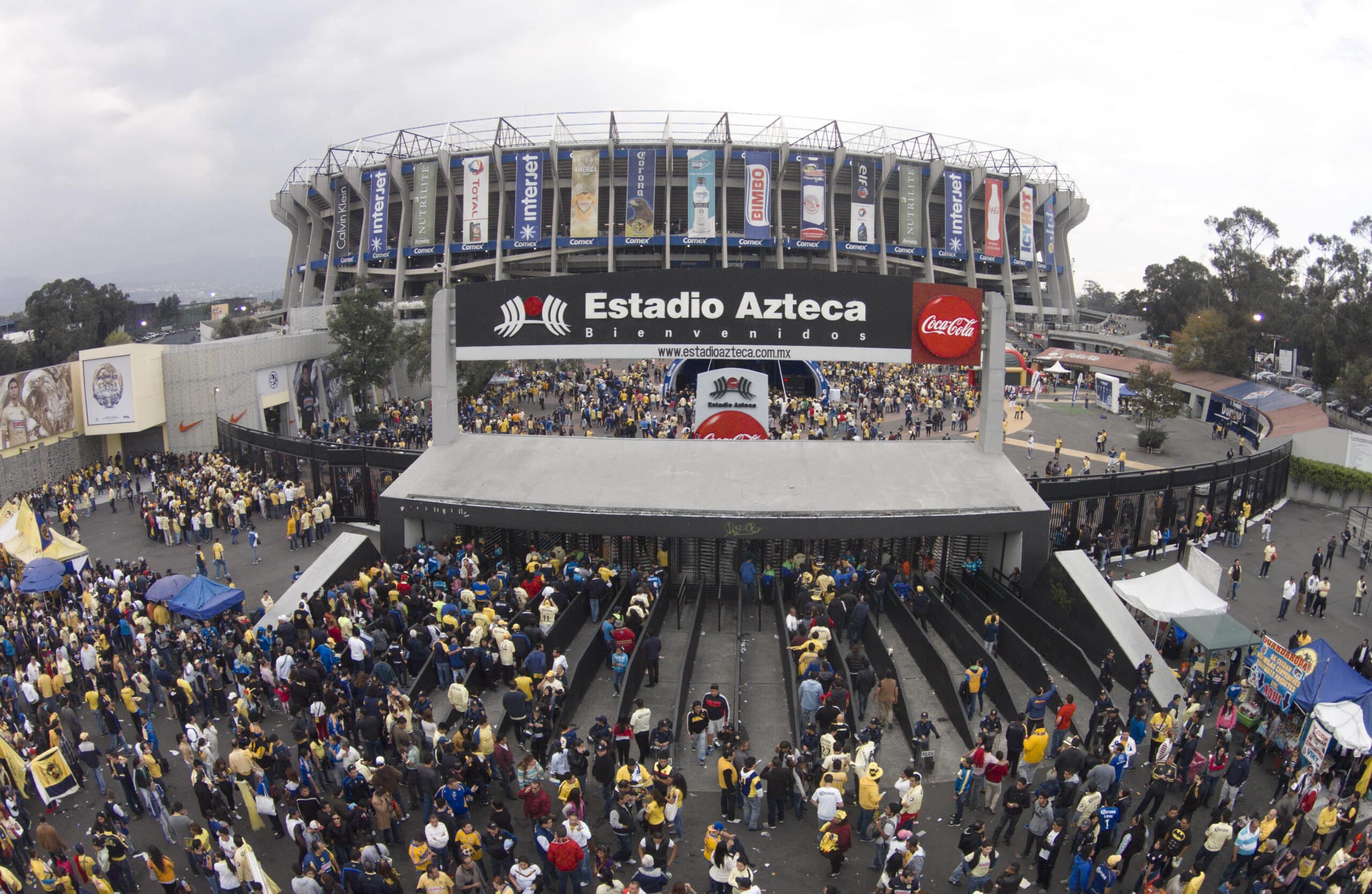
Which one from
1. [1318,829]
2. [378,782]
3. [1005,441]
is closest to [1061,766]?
[1318,829]

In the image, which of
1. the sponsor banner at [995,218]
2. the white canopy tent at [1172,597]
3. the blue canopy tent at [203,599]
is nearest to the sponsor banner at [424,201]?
the sponsor banner at [995,218]

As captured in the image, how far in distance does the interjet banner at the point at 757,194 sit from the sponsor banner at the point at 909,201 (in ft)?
46.4

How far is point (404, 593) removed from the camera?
52.9ft

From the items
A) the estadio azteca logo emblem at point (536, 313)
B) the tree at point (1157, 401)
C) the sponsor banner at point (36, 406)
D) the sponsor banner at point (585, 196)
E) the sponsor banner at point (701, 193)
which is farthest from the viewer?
the sponsor banner at point (701, 193)

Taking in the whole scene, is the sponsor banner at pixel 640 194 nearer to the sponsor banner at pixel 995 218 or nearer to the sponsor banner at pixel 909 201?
the sponsor banner at pixel 909 201

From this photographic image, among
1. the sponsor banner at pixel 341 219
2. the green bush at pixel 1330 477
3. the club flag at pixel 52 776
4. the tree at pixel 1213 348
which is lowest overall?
the club flag at pixel 52 776

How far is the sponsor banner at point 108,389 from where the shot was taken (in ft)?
117

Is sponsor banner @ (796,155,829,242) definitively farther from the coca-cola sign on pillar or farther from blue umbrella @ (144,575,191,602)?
blue umbrella @ (144,575,191,602)

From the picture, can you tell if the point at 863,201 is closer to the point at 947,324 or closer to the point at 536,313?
the point at 947,324

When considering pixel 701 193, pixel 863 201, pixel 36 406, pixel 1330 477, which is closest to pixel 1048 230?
pixel 863 201

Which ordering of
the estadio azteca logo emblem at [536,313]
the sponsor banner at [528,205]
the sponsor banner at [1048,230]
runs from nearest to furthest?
1. the estadio azteca logo emblem at [536,313]
2. the sponsor banner at [528,205]
3. the sponsor banner at [1048,230]

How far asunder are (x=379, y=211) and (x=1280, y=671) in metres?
78.3

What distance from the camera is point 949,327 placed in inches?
789

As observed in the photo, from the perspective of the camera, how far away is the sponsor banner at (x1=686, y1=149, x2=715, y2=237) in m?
71.4
